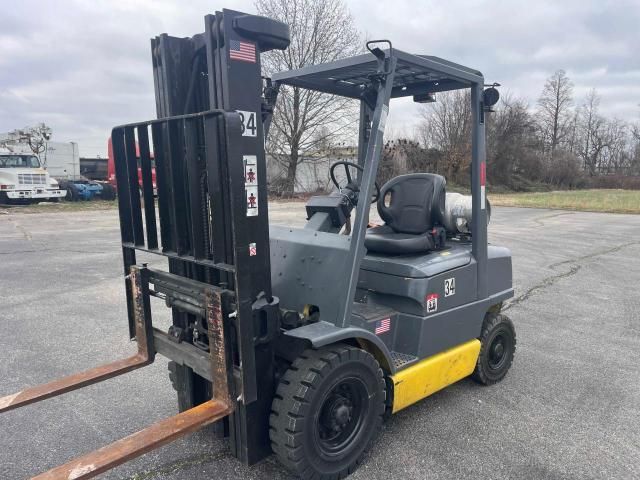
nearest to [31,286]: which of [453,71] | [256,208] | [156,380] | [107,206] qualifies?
[156,380]

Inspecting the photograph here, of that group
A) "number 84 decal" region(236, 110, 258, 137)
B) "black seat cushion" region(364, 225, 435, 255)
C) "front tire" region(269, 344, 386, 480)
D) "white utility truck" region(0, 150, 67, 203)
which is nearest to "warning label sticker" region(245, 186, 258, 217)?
"number 84 decal" region(236, 110, 258, 137)

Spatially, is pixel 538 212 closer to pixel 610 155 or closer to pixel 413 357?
pixel 413 357

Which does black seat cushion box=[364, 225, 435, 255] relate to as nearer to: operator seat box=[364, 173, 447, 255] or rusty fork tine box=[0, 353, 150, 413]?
operator seat box=[364, 173, 447, 255]

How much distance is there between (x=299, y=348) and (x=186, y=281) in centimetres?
80

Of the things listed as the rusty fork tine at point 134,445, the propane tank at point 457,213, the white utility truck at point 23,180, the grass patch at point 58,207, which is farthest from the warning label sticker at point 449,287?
the white utility truck at point 23,180

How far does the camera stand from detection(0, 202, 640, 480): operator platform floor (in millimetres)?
3223

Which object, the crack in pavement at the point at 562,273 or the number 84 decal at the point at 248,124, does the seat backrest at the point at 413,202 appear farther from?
the crack in pavement at the point at 562,273

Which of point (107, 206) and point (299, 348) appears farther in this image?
point (107, 206)

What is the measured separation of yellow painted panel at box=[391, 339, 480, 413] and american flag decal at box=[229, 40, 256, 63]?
7.20 ft

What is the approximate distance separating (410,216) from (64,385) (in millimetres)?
2750

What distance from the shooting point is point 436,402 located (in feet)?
13.5

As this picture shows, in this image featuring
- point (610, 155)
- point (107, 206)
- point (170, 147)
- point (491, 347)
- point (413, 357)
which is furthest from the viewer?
point (610, 155)

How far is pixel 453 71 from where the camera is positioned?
367 centimetres

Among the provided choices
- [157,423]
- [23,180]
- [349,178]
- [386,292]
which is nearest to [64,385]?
[157,423]
